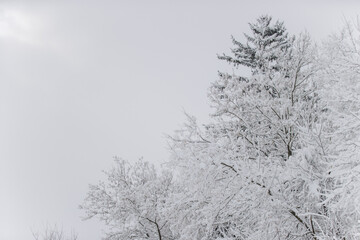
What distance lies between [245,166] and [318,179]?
1328mm

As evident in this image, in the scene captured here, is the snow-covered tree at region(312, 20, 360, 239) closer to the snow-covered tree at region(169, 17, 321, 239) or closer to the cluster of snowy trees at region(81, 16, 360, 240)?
the cluster of snowy trees at region(81, 16, 360, 240)

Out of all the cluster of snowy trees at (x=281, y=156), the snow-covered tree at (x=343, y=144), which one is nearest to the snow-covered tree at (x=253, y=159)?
the cluster of snowy trees at (x=281, y=156)

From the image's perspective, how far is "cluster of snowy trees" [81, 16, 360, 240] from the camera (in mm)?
6234

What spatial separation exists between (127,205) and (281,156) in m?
8.35

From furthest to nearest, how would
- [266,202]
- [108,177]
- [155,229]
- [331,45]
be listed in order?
[108,177] → [155,229] → [331,45] → [266,202]

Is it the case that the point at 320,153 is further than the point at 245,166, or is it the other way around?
the point at 320,153

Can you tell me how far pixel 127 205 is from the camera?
14836 millimetres

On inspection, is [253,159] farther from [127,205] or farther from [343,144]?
[127,205]

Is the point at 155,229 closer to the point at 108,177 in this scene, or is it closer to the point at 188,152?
the point at 108,177

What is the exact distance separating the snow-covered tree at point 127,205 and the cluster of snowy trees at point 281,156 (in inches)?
233

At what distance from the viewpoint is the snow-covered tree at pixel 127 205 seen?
14547 mm

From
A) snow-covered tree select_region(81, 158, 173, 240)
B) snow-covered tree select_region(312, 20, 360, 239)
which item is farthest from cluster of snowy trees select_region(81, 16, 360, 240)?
snow-covered tree select_region(81, 158, 173, 240)

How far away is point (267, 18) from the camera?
15547 mm

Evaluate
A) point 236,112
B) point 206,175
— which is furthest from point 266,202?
point 236,112
